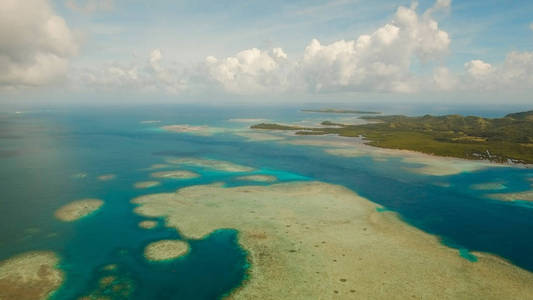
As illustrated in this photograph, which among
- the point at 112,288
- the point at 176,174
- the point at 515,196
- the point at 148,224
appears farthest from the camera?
the point at 176,174

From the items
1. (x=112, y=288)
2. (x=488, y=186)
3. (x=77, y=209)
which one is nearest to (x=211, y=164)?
(x=77, y=209)

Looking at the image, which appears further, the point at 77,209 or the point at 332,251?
the point at 77,209

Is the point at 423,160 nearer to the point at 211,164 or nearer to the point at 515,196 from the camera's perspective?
the point at 515,196

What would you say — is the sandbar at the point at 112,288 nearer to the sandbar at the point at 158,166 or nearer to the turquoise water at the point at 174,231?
the turquoise water at the point at 174,231

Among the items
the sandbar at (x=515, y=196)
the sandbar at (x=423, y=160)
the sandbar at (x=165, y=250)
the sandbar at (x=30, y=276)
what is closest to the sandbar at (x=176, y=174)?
the sandbar at (x=165, y=250)

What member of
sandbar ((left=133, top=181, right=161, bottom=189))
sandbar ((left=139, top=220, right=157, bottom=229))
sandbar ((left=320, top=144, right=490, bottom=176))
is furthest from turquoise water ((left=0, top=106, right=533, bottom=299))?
sandbar ((left=320, top=144, right=490, bottom=176))

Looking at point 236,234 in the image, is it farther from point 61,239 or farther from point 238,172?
point 238,172

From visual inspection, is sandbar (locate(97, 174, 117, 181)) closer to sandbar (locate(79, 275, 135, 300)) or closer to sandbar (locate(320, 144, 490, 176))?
sandbar (locate(79, 275, 135, 300))
